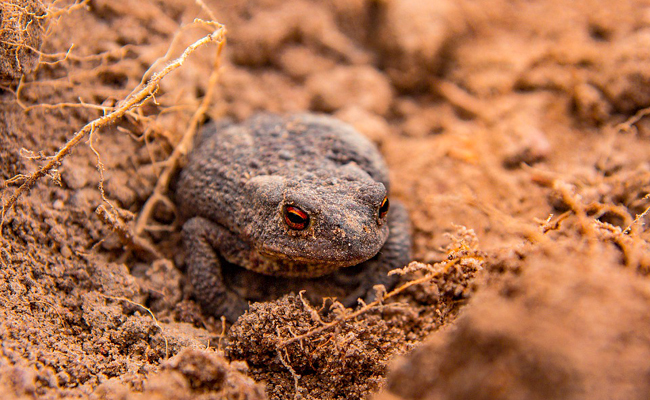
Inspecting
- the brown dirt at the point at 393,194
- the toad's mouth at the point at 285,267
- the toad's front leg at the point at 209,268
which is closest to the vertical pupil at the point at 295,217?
the toad's mouth at the point at 285,267

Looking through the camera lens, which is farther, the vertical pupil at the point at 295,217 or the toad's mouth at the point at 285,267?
the toad's mouth at the point at 285,267

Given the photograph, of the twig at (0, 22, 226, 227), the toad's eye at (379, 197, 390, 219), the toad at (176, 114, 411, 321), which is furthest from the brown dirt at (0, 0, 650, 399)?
the toad's eye at (379, 197, 390, 219)

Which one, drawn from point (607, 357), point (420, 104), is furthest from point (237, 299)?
point (420, 104)

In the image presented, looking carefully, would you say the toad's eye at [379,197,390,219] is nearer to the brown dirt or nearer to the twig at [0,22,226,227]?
the brown dirt

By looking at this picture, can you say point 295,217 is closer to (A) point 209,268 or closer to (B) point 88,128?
(A) point 209,268

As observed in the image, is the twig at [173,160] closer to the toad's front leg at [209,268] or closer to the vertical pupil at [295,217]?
the toad's front leg at [209,268]

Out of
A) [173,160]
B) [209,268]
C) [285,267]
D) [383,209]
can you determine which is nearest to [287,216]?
[285,267]
